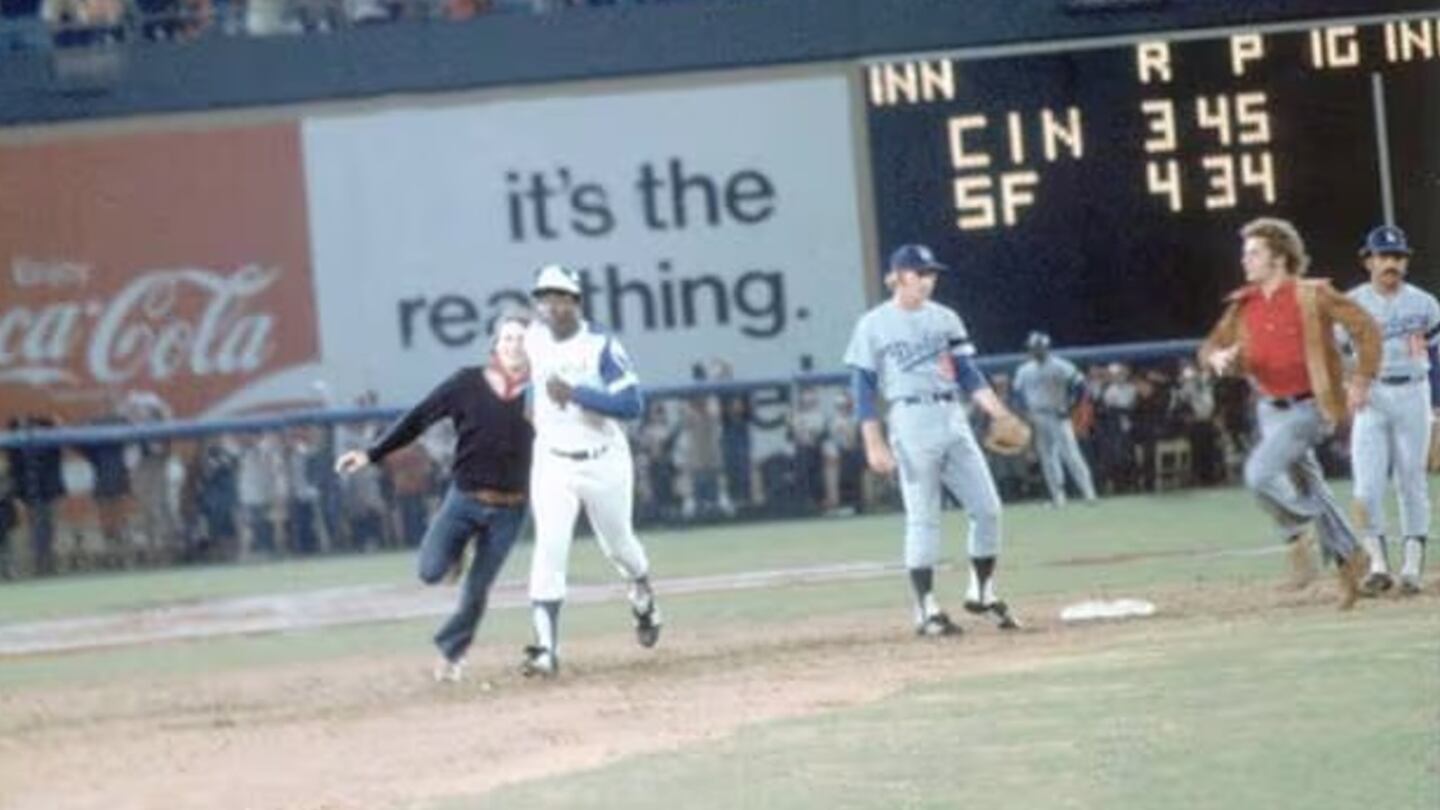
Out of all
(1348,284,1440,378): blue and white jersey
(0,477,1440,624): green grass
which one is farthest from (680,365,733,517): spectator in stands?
(1348,284,1440,378): blue and white jersey

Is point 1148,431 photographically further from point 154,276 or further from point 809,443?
point 154,276

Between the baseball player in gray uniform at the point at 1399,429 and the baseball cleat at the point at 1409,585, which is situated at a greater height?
the baseball player in gray uniform at the point at 1399,429

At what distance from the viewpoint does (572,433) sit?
Result: 1733cm

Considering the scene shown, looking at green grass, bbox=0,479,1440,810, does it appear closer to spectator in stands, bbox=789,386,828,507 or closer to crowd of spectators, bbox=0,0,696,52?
spectator in stands, bbox=789,386,828,507

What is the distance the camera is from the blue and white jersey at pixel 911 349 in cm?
1761

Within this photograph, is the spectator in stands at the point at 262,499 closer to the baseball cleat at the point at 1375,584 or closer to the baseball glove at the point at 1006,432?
the baseball glove at the point at 1006,432

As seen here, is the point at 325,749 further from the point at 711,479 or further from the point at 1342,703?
the point at 711,479

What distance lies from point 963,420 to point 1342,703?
548cm

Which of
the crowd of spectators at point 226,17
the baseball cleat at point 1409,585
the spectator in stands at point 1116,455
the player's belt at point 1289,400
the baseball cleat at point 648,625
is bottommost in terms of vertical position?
the baseball cleat at point 1409,585

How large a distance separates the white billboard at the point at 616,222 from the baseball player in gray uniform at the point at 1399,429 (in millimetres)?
14787

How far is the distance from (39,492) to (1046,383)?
8.17m

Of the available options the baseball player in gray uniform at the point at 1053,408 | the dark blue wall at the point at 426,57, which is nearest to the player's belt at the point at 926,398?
the baseball player in gray uniform at the point at 1053,408

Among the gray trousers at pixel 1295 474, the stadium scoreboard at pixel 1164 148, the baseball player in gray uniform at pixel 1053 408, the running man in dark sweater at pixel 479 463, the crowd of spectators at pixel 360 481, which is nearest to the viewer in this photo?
the gray trousers at pixel 1295 474

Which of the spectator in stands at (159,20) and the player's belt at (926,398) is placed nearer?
the player's belt at (926,398)
